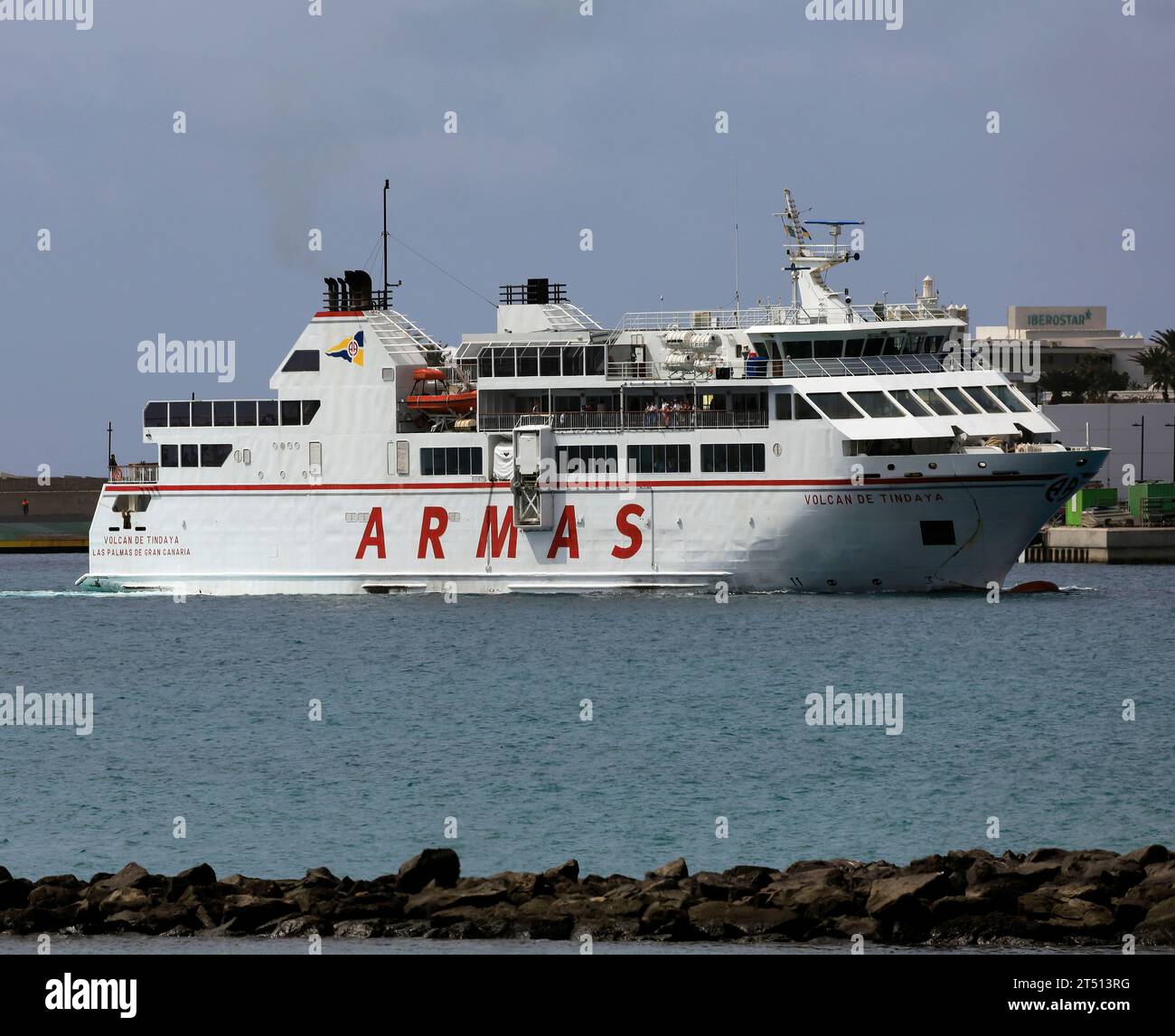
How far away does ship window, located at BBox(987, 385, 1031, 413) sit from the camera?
150 ft

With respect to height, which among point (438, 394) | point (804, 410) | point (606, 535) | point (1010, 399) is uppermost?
point (438, 394)

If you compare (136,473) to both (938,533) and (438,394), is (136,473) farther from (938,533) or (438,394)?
(938,533)

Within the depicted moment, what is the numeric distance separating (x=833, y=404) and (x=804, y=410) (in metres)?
0.78

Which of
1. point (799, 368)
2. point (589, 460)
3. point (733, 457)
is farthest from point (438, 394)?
point (799, 368)

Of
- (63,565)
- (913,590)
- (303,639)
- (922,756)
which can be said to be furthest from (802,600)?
(63,565)

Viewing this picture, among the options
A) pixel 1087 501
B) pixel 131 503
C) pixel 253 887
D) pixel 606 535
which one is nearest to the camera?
pixel 253 887

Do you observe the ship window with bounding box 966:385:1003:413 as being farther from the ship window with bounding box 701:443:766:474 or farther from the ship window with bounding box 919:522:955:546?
the ship window with bounding box 701:443:766:474

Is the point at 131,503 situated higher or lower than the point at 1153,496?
lower

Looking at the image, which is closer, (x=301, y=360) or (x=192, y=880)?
(x=192, y=880)

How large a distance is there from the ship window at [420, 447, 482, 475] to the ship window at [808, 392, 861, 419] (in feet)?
28.4

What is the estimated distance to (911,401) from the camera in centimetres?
4478
